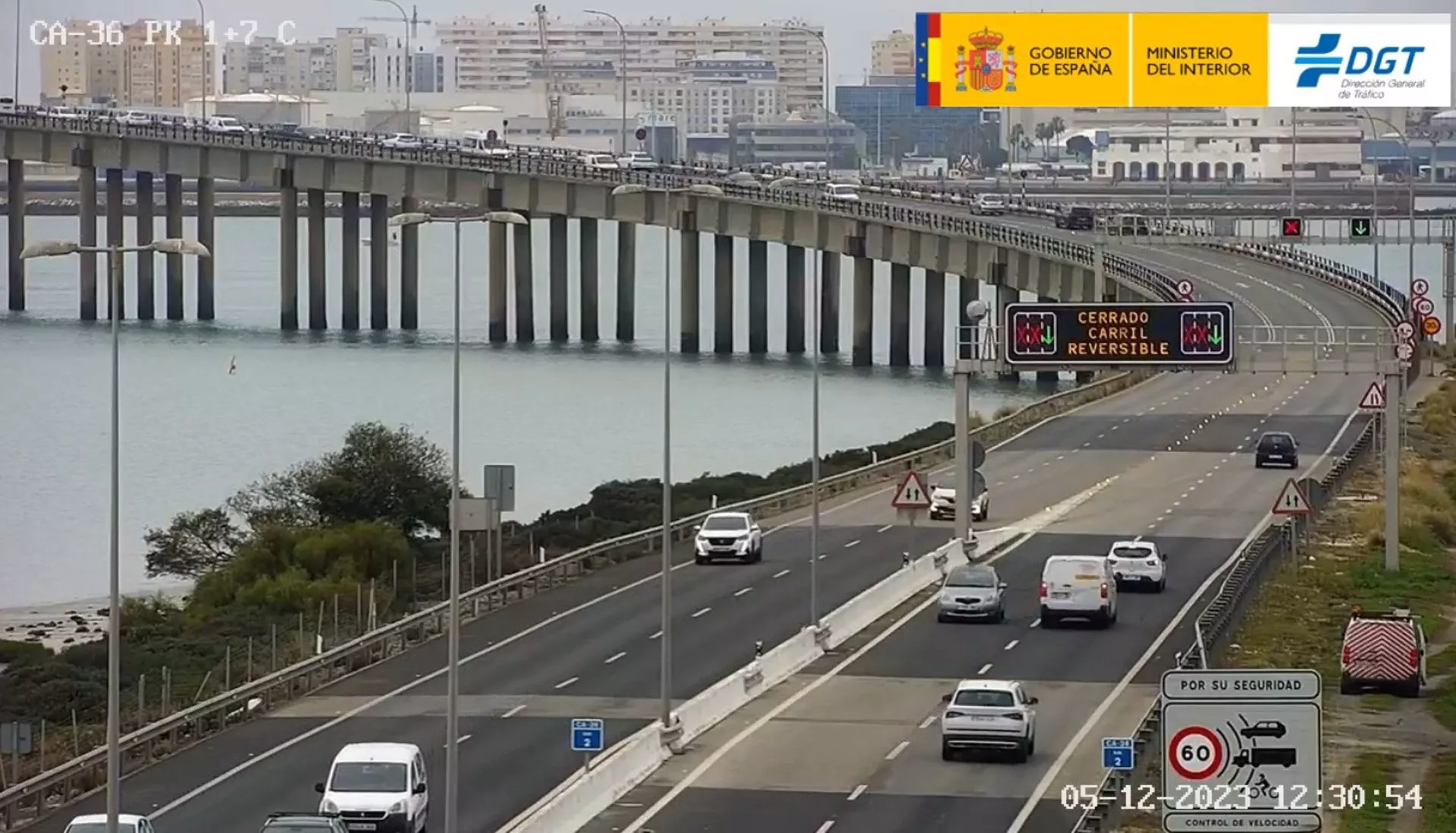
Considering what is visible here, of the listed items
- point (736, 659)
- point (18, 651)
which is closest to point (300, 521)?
point (18, 651)

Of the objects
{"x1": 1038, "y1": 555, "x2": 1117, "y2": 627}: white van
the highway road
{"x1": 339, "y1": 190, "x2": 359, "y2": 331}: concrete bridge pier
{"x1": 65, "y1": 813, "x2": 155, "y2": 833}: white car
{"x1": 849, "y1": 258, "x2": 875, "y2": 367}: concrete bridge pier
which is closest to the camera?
{"x1": 65, "y1": 813, "x2": 155, "y2": 833}: white car

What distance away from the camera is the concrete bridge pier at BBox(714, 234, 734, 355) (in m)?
171

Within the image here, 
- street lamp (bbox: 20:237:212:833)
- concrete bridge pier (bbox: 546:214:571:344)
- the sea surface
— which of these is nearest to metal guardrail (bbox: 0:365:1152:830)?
street lamp (bbox: 20:237:212:833)

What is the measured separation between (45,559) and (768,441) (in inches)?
1820

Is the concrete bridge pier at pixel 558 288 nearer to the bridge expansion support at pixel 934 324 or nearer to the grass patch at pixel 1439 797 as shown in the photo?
the bridge expansion support at pixel 934 324

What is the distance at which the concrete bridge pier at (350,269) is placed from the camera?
187 m

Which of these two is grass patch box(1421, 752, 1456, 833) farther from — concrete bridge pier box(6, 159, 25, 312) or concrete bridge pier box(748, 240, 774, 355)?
concrete bridge pier box(6, 159, 25, 312)

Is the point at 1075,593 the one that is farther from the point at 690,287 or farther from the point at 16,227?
the point at 16,227

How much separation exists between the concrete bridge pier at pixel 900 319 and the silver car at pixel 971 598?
104 metres

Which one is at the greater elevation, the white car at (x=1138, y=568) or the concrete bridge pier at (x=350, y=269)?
the concrete bridge pier at (x=350, y=269)

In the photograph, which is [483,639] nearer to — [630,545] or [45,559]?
[630,545]

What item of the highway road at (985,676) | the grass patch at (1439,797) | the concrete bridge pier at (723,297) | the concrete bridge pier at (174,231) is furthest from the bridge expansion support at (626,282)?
the grass patch at (1439,797)

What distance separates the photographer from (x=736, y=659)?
52844 mm

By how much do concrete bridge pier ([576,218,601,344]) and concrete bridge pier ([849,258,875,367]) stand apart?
2032cm
